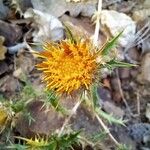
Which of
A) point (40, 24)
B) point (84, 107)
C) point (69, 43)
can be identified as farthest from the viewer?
point (40, 24)

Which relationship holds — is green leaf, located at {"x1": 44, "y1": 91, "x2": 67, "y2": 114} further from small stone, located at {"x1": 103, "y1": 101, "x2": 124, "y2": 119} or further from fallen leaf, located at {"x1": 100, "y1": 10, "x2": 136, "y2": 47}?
fallen leaf, located at {"x1": 100, "y1": 10, "x2": 136, "y2": 47}

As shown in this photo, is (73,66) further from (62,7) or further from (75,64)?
(62,7)

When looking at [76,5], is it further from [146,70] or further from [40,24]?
[146,70]

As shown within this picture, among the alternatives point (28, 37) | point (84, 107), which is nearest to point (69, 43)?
point (84, 107)

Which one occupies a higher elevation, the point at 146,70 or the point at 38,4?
the point at 38,4

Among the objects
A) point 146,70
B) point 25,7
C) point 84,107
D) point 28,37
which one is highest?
point 25,7

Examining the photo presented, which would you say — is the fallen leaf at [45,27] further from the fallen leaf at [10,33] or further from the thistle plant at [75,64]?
the thistle plant at [75,64]

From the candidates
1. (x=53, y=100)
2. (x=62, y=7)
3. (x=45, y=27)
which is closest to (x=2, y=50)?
(x=45, y=27)

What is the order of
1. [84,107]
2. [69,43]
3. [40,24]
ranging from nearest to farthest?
[69,43], [84,107], [40,24]
